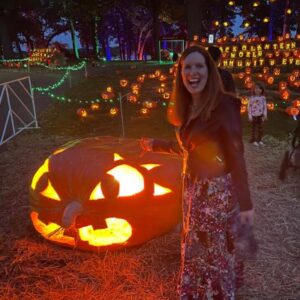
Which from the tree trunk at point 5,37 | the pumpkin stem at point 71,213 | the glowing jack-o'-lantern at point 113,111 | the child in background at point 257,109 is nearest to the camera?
the pumpkin stem at point 71,213

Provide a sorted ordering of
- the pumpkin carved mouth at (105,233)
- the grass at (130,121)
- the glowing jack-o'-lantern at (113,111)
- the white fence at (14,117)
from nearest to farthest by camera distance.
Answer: the pumpkin carved mouth at (105,233)
the white fence at (14,117)
the grass at (130,121)
the glowing jack-o'-lantern at (113,111)

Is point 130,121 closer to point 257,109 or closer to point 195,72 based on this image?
point 257,109

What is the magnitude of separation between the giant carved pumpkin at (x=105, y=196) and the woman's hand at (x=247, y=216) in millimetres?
1533

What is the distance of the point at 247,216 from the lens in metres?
2.46

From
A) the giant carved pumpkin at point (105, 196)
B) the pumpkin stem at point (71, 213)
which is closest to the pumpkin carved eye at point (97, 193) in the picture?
the giant carved pumpkin at point (105, 196)

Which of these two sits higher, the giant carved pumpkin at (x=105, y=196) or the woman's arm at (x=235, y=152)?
the woman's arm at (x=235, y=152)

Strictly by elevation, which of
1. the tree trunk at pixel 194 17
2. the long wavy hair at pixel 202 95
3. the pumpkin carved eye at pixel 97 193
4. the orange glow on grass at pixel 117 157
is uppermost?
the tree trunk at pixel 194 17

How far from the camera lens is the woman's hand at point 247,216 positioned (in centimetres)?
244

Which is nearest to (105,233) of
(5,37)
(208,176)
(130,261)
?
(130,261)

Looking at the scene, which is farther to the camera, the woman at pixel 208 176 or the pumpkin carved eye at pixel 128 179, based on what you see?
the pumpkin carved eye at pixel 128 179

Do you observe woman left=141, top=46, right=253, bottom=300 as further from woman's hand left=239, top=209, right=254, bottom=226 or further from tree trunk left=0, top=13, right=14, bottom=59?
tree trunk left=0, top=13, right=14, bottom=59

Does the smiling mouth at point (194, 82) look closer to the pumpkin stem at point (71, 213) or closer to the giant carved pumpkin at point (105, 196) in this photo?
the giant carved pumpkin at point (105, 196)

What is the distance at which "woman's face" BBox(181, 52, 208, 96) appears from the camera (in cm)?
240

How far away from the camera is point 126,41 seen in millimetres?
68312
